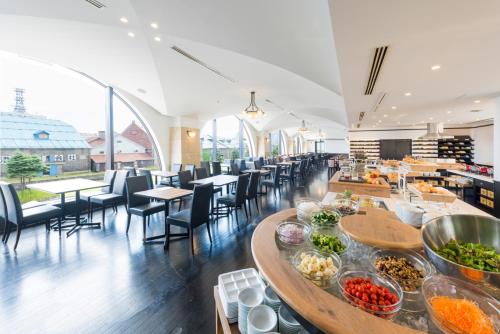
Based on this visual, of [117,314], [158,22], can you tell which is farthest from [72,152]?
[117,314]

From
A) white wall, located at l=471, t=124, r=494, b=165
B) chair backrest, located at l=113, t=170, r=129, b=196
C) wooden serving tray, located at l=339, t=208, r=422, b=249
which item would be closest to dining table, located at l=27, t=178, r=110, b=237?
chair backrest, located at l=113, t=170, r=129, b=196

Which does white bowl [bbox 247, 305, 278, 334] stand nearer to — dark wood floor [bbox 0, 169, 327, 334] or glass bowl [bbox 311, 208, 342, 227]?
glass bowl [bbox 311, 208, 342, 227]

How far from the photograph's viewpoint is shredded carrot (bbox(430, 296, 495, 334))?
64cm

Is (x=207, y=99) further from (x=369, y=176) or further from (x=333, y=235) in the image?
(x=333, y=235)

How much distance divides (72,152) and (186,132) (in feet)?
12.0

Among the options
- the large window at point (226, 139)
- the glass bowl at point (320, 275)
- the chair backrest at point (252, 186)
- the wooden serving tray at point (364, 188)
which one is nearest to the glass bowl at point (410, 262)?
the glass bowl at point (320, 275)

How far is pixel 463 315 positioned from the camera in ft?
2.30

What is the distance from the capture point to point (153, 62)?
467 centimetres

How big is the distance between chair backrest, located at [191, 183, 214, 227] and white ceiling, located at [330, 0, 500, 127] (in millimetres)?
2385

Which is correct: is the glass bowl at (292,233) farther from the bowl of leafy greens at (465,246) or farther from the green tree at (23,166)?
the green tree at (23,166)

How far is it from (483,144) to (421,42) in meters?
12.9

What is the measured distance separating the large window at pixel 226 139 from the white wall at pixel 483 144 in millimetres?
11860

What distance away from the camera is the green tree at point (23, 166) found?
13.5 feet

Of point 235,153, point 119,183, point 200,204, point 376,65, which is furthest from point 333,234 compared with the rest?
point 235,153
